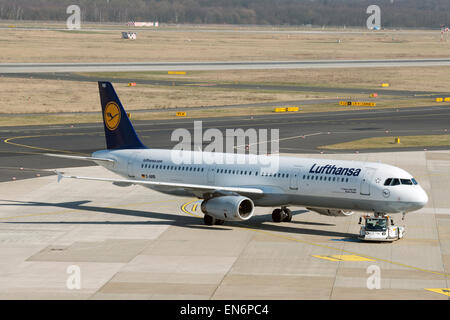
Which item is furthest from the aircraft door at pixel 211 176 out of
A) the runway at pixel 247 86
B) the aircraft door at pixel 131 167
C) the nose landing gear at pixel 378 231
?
the runway at pixel 247 86

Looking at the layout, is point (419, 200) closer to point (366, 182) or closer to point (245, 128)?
point (366, 182)

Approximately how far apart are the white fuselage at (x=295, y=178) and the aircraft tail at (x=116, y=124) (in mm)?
883

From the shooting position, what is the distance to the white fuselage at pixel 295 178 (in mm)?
49500

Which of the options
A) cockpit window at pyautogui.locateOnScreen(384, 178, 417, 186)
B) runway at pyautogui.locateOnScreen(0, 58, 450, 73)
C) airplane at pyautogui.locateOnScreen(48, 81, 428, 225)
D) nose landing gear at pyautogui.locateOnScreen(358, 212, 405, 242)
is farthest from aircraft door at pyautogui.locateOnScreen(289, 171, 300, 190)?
runway at pyautogui.locateOnScreen(0, 58, 450, 73)

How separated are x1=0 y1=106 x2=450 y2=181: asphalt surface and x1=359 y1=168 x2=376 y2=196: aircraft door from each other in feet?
109

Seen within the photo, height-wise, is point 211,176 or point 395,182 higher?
point 395,182

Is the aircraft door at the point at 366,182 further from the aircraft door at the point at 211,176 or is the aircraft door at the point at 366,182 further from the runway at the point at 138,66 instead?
the runway at the point at 138,66

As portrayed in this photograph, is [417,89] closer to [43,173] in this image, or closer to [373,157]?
[373,157]

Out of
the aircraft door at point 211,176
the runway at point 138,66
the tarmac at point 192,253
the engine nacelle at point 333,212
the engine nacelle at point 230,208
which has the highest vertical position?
the runway at point 138,66

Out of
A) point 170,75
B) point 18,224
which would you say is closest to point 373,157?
point 18,224

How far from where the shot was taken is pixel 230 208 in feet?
168

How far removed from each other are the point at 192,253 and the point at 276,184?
9.05 m

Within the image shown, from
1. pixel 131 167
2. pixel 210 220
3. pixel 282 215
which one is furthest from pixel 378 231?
pixel 131 167

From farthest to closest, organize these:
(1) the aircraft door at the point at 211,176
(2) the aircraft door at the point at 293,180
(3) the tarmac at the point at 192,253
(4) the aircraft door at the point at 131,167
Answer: (4) the aircraft door at the point at 131,167
(1) the aircraft door at the point at 211,176
(2) the aircraft door at the point at 293,180
(3) the tarmac at the point at 192,253
